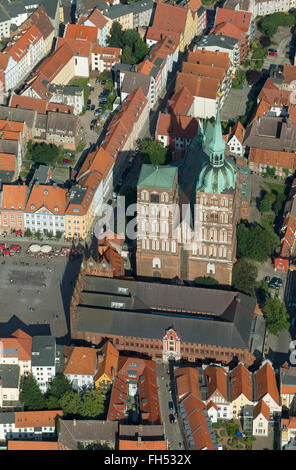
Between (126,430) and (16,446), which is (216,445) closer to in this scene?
(126,430)

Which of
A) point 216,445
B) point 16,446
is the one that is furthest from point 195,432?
point 16,446

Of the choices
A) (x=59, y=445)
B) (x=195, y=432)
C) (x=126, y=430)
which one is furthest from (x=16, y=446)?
(x=195, y=432)

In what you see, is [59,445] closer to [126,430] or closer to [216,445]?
[126,430]
